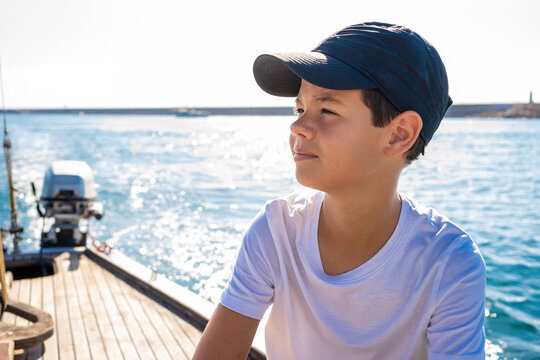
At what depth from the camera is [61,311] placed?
3.01 meters

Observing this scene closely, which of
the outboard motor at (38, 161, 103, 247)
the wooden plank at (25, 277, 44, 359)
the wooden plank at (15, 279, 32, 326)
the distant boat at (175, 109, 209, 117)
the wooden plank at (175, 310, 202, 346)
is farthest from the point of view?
the distant boat at (175, 109, 209, 117)

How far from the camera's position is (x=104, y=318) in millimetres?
2891

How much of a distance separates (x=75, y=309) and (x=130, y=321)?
468 mm

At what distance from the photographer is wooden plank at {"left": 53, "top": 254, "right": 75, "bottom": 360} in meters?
2.47

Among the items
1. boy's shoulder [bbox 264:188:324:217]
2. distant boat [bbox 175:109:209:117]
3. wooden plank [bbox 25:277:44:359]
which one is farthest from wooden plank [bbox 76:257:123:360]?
distant boat [bbox 175:109:209:117]

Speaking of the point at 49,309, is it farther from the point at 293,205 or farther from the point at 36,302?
the point at 293,205

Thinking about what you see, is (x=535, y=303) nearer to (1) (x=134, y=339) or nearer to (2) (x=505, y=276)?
(2) (x=505, y=276)

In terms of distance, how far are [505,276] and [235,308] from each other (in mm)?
6898

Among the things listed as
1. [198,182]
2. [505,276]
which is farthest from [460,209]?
[198,182]

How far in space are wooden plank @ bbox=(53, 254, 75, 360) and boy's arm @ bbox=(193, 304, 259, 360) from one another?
5.44 ft

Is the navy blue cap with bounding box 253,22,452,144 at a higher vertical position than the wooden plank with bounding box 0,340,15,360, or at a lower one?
higher

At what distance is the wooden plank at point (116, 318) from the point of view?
2492mm

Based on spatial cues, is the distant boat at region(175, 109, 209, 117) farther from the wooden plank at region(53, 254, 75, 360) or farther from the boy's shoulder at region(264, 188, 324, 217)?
the boy's shoulder at region(264, 188, 324, 217)

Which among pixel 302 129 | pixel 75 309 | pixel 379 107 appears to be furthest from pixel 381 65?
pixel 75 309
